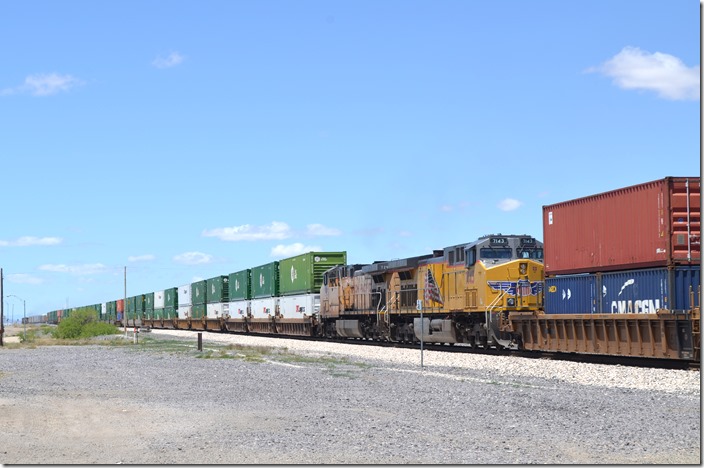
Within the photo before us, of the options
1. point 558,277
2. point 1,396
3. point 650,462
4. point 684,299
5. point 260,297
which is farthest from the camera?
point 260,297

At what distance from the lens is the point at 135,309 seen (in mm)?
113750

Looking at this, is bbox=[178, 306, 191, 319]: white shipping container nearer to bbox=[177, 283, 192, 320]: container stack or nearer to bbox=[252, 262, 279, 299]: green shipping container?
bbox=[177, 283, 192, 320]: container stack

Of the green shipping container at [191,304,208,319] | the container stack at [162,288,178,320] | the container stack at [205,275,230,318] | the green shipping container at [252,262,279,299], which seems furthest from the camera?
the container stack at [162,288,178,320]

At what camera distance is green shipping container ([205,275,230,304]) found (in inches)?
2936

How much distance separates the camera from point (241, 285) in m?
68.8

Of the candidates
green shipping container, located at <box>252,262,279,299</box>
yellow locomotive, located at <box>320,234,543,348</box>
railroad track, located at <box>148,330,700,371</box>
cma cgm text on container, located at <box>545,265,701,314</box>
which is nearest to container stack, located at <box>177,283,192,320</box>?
green shipping container, located at <box>252,262,279,299</box>

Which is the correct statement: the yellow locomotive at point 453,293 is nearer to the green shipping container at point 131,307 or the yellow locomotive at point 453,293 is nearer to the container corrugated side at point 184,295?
the container corrugated side at point 184,295

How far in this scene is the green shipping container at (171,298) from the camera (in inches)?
3666

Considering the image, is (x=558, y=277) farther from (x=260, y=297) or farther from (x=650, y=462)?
(x=260, y=297)

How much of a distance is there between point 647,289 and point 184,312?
68506 millimetres

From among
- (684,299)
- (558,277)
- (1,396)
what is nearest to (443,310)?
(558,277)

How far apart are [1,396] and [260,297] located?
45.5m

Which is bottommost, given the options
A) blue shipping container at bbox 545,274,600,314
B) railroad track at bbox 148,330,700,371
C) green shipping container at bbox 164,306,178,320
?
green shipping container at bbox 164,306,178,320

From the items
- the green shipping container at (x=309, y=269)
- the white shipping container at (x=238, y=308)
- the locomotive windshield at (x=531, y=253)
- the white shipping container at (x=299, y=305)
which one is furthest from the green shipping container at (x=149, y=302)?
the locomotive windshield at (x=531, y=253)
